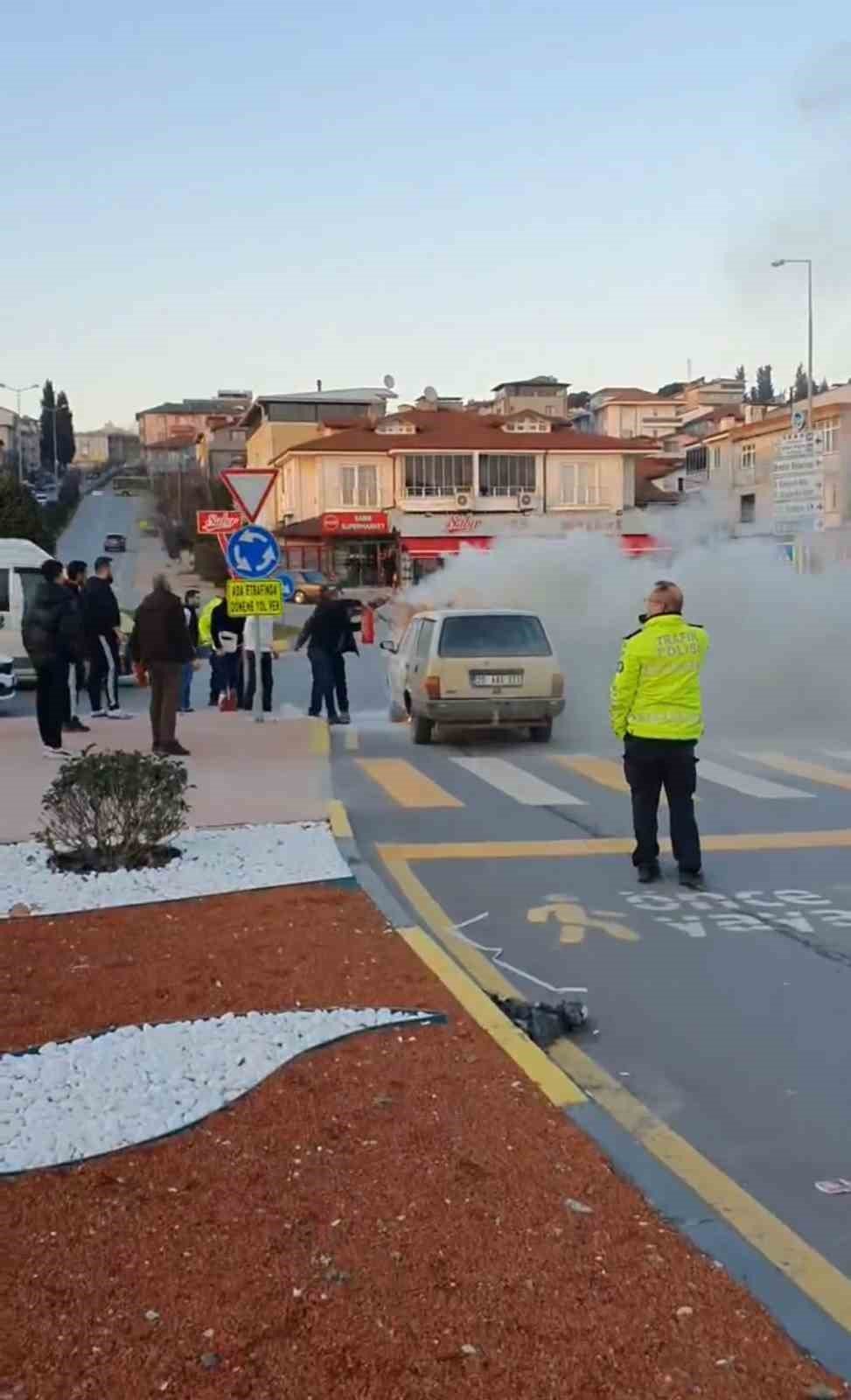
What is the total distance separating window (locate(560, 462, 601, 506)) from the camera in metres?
64.1

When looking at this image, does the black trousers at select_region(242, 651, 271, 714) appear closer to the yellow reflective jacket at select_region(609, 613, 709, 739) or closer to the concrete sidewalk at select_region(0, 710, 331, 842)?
the concrete sidewalk at select_region(0, 710, 331, 842)

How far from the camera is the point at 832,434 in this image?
23.6 meters

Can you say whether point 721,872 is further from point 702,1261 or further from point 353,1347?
point 353,1347

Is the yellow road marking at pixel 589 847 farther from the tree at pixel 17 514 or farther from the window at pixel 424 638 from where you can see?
the tree at pixel 17 514

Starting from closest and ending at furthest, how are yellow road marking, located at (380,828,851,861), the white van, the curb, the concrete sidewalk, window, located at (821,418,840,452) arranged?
1. the curb
2. yellow road marking, located at (380,828,851,861)
3. the concrete sidewalk
4. the white van
5. window, located at (821,418,840,452)

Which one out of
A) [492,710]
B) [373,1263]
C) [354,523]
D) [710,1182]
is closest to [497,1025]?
[710,1182]

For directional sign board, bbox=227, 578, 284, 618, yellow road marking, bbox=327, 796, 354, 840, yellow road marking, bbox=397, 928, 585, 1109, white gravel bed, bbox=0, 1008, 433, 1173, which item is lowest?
yellow road marking, bbox=397, 928, 585, 1109

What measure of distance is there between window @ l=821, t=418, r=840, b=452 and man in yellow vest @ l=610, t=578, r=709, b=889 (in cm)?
1532

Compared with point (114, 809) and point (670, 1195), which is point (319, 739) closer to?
point (114, 809)

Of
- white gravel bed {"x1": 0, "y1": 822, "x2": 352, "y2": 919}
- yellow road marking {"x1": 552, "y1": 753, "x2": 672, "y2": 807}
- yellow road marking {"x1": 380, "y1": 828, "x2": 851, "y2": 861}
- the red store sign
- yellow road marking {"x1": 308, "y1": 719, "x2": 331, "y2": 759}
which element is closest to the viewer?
white gravel bed {"x1": 0, "y1": 822, "x2": 352, "y2": 919}

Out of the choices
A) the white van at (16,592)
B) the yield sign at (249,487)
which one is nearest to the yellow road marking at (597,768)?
the yield sign at (249,487)

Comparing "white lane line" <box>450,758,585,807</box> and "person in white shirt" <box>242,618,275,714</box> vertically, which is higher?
"person in white shirt" <box>242,618,275,714</box>

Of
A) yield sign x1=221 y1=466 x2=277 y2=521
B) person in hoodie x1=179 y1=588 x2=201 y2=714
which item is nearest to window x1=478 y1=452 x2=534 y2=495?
person in hoodie x1=179 y1=588 x2=201 y2=714

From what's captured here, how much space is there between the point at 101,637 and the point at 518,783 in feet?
22.2
